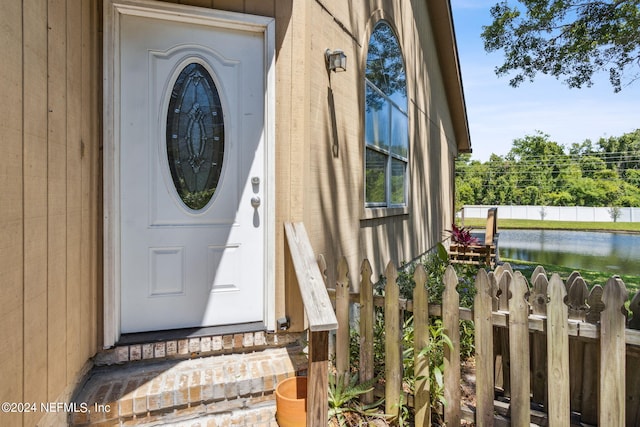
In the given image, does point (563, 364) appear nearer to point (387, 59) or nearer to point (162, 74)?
point (162, 74)

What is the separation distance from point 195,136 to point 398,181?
12.6 feet

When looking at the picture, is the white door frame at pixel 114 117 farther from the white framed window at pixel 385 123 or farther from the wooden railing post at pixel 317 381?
the white framed window at pixel 385 123

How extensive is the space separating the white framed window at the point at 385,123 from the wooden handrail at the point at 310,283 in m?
1.98

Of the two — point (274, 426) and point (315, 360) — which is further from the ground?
point (315, 360)

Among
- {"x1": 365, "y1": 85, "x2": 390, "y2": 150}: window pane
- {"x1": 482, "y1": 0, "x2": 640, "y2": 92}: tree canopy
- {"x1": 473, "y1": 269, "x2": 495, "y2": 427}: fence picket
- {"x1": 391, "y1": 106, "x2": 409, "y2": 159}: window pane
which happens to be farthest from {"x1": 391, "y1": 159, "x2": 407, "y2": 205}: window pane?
{"x1": 482, "y1": 0, "x2": 640, "y2": 92}: tree canopy

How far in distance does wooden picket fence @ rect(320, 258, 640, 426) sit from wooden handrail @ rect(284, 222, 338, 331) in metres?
0.32

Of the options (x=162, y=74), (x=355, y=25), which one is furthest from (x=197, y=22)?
(x=355, y=25)

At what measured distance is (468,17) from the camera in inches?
506

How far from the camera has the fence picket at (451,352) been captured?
2.33 m

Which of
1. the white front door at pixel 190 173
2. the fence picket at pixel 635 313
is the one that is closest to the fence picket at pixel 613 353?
the fence picket at pixel 635 313

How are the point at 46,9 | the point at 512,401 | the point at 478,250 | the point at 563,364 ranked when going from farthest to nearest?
the point at 478,250 < the point at 512,401 < the point at 563,364 < the point at 46,9

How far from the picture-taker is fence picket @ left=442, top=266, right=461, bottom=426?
7.64ft

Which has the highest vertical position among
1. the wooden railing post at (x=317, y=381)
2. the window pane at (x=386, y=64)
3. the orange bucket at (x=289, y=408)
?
the window pane at (x=386, y=64)

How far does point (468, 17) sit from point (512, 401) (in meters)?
14.0
